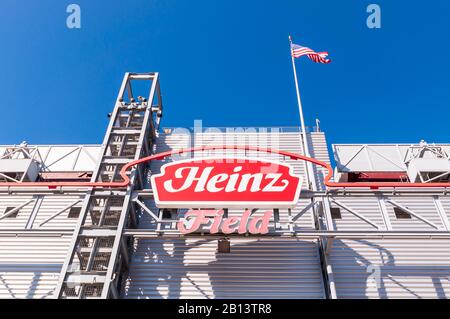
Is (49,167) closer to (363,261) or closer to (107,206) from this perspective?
(107,206)

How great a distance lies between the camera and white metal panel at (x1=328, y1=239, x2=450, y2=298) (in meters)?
16.7

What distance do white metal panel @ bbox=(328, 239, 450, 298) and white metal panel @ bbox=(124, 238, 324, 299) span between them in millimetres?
1244

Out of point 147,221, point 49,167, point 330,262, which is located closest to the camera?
point 330,262

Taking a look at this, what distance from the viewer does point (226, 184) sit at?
1717 centimetres

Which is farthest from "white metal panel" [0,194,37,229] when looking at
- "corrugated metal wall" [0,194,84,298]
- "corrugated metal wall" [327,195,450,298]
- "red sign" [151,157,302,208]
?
"corrugated metal wall" [327,195,450,298]

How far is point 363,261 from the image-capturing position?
17719 millimetres

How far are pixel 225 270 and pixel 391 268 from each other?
7771 mm

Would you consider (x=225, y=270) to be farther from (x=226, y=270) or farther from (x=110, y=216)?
(x=110, y=216)

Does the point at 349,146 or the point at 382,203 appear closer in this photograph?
the point at 382,203

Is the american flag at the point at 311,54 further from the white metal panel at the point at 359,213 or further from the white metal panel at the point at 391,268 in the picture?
the white metal panel at the point at 391,268

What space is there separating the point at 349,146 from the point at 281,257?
10.4m

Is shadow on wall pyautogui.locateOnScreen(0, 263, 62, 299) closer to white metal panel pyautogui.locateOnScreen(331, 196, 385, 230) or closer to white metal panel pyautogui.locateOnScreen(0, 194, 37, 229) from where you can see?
white metal panel pyautogui.locateOnScreen(0, 194, 37, 229)
